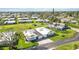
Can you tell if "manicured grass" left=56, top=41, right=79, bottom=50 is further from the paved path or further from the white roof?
the white roof

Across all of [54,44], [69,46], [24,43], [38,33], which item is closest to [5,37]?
[24,43]

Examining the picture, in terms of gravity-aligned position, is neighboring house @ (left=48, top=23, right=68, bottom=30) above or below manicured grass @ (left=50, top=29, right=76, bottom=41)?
above

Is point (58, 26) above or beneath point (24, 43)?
above

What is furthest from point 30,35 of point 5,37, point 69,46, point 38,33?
point 69,46

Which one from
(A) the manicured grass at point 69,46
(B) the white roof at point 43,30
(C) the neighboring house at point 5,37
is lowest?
(A) the manicured grass at point 69,46

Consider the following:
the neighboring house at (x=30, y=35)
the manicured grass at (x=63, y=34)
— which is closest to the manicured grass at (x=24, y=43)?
the neighboring house at (x=30, y=35)

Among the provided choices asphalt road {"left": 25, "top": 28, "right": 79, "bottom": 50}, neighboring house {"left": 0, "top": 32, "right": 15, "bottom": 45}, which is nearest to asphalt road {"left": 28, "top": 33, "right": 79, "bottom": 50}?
asphalt road {"left": 25, "top": 28, "right": 79, "bottom": 50}

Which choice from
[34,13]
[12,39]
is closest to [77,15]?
[34,13]

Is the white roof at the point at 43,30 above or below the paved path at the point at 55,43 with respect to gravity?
above

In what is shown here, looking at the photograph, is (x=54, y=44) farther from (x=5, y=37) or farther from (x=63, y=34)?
(x=5, y=37)

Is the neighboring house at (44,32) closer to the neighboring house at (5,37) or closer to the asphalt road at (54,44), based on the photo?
the asphalt road at (54,44)

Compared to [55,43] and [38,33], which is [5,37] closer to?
[38,33]

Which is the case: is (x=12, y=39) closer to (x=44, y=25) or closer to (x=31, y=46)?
(x=31, y=46)
